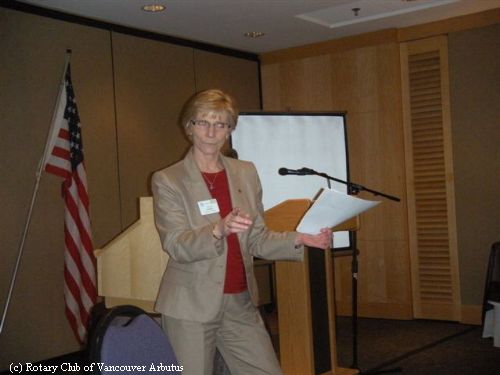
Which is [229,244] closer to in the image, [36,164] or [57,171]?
[57,171]

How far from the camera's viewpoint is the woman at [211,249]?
2275 mm

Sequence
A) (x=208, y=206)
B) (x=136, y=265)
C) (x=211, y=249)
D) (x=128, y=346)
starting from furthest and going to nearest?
(x=136, y=265) < (x=208, y=206) < (x=211, y=249) < (x=128, y=346)

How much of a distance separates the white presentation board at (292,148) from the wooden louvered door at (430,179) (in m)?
1.13

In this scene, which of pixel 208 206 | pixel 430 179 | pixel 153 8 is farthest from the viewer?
pixel 430 179

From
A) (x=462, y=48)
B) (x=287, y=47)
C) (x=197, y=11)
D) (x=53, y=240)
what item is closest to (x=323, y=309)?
(x=53, y=240)

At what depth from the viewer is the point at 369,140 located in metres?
6.64

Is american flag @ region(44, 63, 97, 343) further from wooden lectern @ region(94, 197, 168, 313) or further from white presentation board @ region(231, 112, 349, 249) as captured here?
wooden lectern @ region(94, 197, 168, 313)

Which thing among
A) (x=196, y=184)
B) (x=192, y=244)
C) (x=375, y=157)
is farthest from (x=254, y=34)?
(x=192, y=244)

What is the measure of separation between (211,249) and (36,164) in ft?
10.8

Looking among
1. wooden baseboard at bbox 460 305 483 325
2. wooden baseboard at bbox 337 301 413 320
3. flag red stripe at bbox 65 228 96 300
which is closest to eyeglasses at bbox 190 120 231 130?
flag red stripe at bbox 65 228 96 300

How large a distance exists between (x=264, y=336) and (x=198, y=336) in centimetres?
28

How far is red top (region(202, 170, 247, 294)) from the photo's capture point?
7.80 ft

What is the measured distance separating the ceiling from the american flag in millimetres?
793

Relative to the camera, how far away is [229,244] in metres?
2.40
